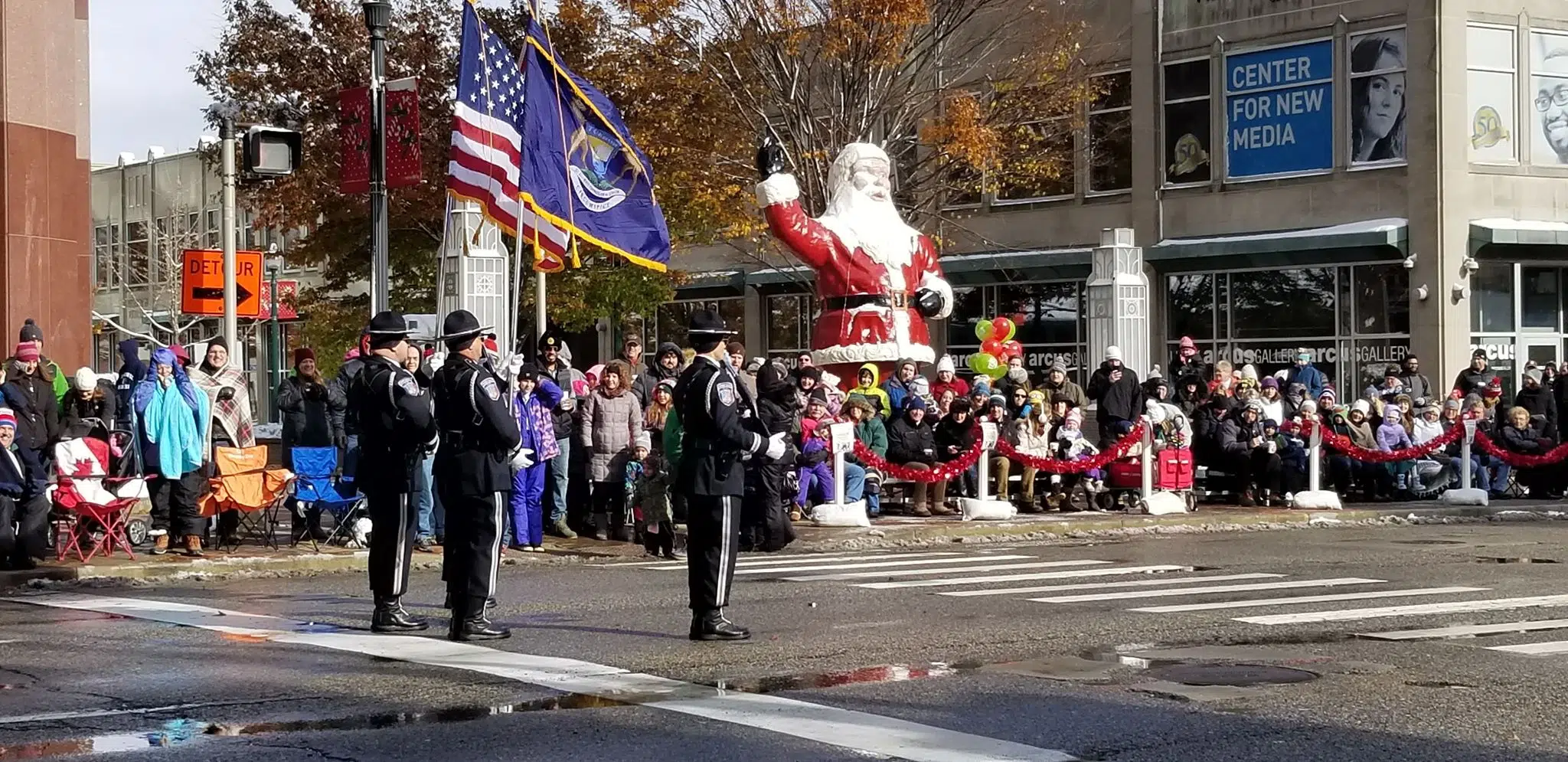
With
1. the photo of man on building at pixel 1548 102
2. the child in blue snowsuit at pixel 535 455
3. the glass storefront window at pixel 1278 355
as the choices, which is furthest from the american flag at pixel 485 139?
the photo of man on building at pixel 1548 102

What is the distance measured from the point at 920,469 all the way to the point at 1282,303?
16.4m

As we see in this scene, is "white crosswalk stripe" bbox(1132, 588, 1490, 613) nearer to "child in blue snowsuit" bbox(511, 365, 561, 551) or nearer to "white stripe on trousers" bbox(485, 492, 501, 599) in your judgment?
"white stripe on trousers" bbox(485, 492, 501, 599)

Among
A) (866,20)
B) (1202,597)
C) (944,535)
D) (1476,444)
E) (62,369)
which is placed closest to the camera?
(1202,597)

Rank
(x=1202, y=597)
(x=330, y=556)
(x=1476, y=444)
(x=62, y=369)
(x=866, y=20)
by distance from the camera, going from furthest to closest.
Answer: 1. (x=866, y=20)
2. (x=1476, y=444)
3. (x=62, y=369)
4. (x=330, y=556)
5. (x=1202, y=597)

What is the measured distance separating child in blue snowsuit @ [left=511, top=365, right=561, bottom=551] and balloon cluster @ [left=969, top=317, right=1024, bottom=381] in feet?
31.0

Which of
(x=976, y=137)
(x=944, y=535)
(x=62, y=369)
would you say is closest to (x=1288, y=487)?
(x=944, y=535)

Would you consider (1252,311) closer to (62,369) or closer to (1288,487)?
(1288,487)

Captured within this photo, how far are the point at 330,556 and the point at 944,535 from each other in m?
5.91

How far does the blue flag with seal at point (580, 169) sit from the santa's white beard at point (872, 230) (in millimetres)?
5038

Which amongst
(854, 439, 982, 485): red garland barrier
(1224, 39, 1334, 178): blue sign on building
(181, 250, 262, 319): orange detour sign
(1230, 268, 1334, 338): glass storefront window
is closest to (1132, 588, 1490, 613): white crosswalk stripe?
(854, 439, 982, 485): red garland barrier

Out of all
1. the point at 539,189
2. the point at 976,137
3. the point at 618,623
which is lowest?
the point at 618,623

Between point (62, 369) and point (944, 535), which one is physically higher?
point (62, 369)

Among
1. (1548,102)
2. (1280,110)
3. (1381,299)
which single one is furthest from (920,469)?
(1548,102)

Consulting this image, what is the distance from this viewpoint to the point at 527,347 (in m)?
34.7
